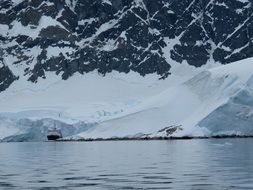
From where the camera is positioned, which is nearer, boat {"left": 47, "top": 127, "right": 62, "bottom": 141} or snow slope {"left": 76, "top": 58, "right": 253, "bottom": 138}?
snow slope {"left": 76, "top": 58, "right": 253, "bottom": 138}

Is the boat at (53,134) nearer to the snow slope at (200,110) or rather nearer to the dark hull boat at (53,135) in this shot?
the dark hull boat at (53,135)

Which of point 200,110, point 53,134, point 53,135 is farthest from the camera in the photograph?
point 53,134

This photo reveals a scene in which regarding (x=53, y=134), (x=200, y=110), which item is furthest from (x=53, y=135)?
(x=200, y=110)

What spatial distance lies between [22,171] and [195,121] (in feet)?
259

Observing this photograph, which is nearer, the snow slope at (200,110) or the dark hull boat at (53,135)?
the snow slope at (200,110)

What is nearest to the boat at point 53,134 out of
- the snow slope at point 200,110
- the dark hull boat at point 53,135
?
the dark hull boat at point 53,135

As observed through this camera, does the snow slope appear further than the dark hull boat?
No

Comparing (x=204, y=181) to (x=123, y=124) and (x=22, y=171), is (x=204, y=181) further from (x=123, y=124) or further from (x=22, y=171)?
(x=123, y=124)

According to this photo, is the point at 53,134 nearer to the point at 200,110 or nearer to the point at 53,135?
Answer: the point at 53,135

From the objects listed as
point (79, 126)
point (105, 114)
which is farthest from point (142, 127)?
point (105, 114)

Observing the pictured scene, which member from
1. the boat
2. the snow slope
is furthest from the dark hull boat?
the snow slope

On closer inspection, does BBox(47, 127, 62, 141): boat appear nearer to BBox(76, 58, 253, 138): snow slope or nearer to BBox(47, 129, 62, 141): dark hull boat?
BBox(47, 129, 62, 141): dark hull boat

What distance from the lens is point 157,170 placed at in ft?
113

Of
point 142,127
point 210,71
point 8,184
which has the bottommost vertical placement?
point 8,184
